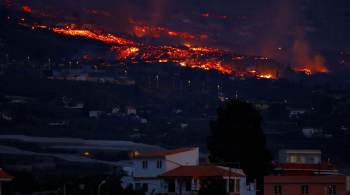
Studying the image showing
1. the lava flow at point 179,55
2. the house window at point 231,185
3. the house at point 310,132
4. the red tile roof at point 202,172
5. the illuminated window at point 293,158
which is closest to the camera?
the red tile roof at point 202,172

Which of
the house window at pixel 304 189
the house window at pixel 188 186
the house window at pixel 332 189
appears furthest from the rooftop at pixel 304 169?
the house window at pixel 188 186

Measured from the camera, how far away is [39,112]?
142 m

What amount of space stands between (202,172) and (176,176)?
3.28 feet

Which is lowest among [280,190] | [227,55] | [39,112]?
[280,190]

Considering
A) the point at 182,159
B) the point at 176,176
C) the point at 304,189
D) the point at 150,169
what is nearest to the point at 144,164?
the point at 150,169

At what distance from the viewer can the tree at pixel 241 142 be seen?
67.8 metres

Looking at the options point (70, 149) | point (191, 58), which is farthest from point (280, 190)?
point (191, 58)

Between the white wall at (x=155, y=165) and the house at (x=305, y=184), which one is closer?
the house at (x=305, y=184)

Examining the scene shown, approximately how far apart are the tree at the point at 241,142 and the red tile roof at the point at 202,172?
5.56m

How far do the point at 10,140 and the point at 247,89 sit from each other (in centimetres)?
4944

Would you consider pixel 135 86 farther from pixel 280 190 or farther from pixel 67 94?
pixel 280 190

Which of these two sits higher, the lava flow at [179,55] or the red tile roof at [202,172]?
the lava flow at [179,55]

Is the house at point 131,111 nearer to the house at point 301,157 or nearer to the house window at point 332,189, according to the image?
the house at point 301,157

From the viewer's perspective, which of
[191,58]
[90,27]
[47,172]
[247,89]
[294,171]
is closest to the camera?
[294,171]
